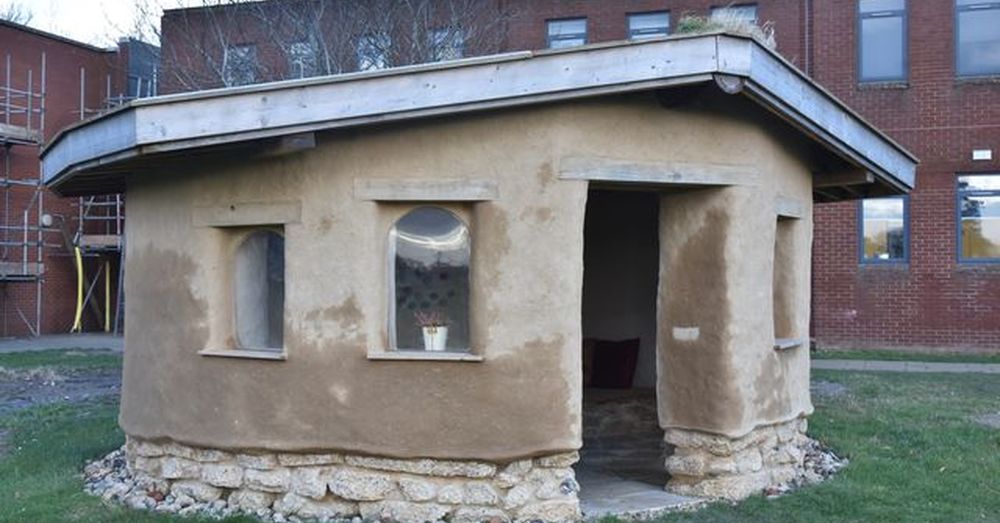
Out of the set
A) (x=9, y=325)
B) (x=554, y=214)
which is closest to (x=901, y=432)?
(x=554, y=214)

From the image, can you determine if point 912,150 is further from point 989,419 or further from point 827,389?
point 989,419

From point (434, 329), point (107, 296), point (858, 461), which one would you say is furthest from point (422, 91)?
point (107, 296)

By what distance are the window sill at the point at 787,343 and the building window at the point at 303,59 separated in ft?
41.1

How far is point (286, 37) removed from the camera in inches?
790

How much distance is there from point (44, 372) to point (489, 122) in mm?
13985

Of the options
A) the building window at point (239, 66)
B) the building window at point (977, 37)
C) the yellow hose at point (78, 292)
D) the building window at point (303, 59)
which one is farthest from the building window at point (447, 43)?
the yellow hose at point (78, 292)

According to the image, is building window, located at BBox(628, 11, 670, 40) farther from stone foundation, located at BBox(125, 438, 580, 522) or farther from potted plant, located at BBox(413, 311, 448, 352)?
stone foundation, located at BBox(125, 438, 580, 522)

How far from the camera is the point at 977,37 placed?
2022 cm

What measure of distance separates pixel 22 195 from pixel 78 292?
10.4ft

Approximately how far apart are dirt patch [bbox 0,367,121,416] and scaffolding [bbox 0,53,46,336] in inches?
322

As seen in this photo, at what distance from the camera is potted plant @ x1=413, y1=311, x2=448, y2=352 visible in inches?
288

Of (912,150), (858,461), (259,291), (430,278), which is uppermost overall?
(912,150)

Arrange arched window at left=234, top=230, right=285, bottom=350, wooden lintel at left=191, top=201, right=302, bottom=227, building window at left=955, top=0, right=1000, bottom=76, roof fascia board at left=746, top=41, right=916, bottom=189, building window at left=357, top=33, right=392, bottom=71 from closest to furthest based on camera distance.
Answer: roof fascia board at left=746, top=41, right=916, bottom=189 → wooden lintel at left=191, top=201, right=302, bottom=227 → arched window at left=234, top=230, right=285, bottom=350 → building window at left=357, top=33, right=392, bottom=71 → building window at left=955, top=0, right=1000, bottom=76

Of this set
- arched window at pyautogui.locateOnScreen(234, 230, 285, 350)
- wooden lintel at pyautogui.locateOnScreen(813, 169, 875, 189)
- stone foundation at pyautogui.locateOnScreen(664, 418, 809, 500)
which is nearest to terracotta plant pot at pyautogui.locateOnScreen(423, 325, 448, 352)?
arched window at pyautogui.locateOnScreen(234, 230, 285, 350)
